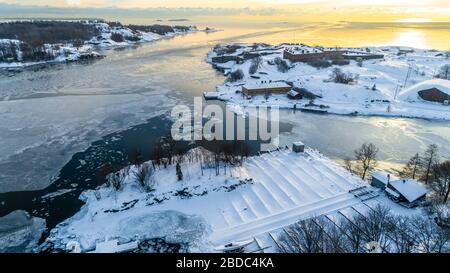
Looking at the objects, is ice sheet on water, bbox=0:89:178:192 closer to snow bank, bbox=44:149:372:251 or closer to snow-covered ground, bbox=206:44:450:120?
snow bank, bbox=44:149:372:251

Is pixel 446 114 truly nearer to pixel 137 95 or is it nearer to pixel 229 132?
pixel 229 132

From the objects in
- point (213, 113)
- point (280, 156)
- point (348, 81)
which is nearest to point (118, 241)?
point (280, 156)

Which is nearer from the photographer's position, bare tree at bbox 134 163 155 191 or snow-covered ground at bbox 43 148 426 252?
snow-covered ground at bbox 43 148 426 252

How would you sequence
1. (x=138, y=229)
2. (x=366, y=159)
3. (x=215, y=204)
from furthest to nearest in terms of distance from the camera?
(x=366, y=159)
(x=215, y=204)
(x=138, y=229)

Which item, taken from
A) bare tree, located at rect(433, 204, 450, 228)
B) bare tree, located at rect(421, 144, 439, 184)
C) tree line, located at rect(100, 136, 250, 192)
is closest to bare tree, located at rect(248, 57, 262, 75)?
tree line, located at rect(100, 136, 250, 192)

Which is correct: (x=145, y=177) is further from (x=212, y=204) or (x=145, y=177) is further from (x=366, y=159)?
(x=366, y=159)

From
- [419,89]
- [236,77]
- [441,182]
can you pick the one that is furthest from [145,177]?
[419,89]
